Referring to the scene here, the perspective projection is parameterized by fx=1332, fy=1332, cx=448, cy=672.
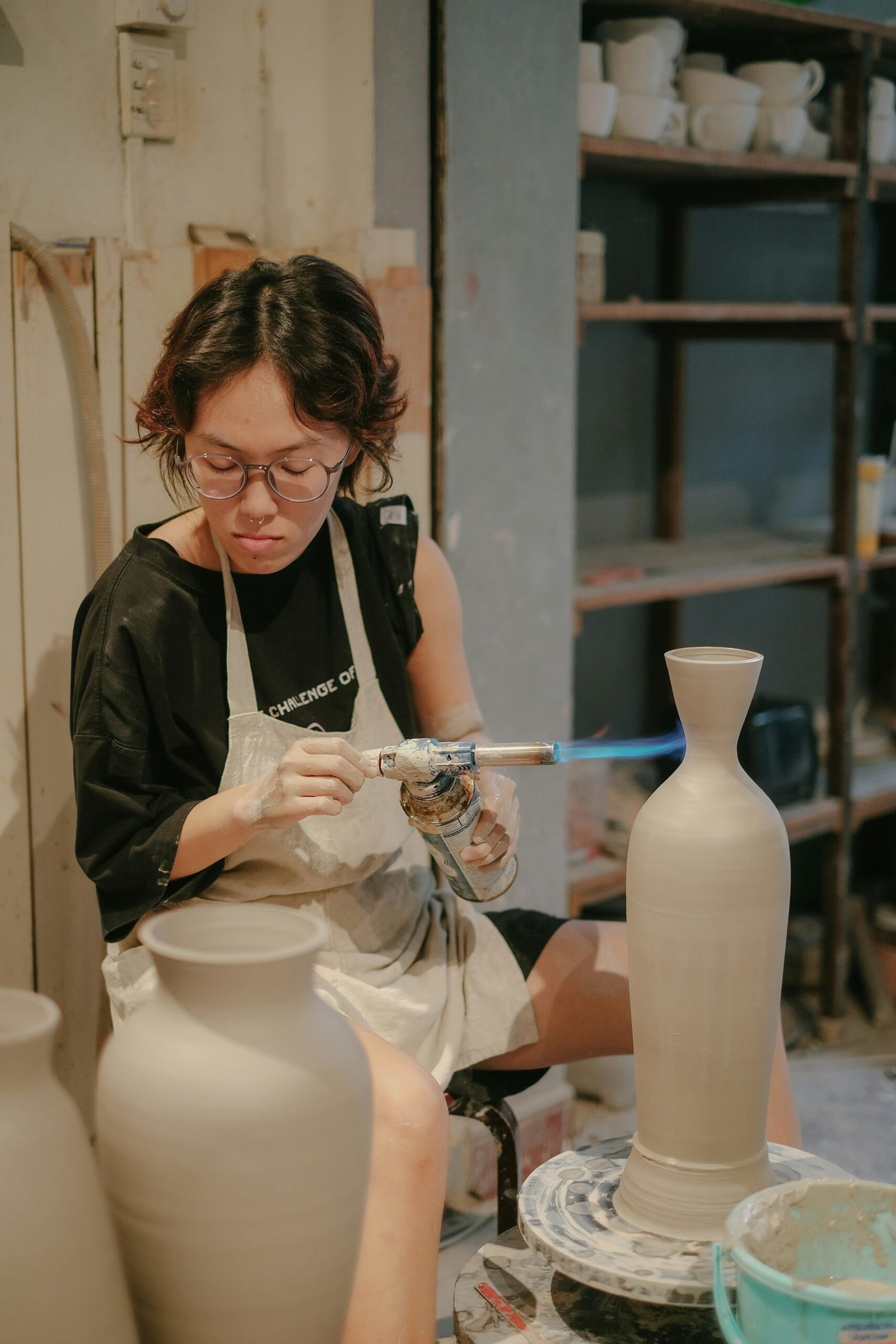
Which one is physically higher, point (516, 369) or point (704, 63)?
point (704, 63)

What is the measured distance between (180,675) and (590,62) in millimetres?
1533

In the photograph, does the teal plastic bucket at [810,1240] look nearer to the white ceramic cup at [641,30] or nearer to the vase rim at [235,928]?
the vase rim at [235,928]

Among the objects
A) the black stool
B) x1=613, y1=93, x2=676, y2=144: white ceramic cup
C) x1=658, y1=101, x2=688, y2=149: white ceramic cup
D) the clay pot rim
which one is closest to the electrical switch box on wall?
x1=613, y1=93, x2=676, y2=144: white ceramic cup

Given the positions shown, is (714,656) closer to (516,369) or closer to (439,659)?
(439,659)

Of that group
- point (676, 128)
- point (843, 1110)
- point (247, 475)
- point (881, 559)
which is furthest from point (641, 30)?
point (843, 1110)

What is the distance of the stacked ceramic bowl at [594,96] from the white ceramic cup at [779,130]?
1.47ft

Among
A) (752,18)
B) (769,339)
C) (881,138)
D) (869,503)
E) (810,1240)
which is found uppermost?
(752,18)

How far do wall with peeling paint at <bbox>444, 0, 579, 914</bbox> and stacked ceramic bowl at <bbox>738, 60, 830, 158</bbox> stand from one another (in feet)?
2.00

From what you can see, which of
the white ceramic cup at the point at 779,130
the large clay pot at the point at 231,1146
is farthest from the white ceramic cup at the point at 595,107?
the large clay pot at the point at 231,1146

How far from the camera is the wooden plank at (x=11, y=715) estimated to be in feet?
5.94

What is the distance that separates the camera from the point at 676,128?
8.54 ft

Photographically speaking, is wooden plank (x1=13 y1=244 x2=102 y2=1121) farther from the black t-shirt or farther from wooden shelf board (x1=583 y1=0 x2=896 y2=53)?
wooden shelf board (x1=583 y1=0 x2=896 y2=53)

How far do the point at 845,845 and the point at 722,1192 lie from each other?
2.02 metres

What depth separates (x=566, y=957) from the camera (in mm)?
1695
